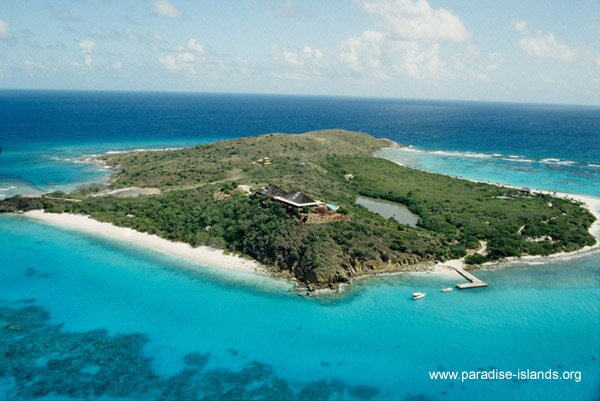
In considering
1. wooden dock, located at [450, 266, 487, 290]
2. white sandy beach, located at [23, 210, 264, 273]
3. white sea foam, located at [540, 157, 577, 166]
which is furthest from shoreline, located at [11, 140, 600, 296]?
white sea foam, located at [540, 157, 577, 166]

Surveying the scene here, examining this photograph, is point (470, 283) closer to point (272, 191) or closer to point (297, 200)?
point (297, 200)

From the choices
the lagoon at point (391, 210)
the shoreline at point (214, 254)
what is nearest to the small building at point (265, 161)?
the lagoon at point (391, 210)

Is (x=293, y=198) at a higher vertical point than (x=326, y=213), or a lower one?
higher

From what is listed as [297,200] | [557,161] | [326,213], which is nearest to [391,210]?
[326,213]

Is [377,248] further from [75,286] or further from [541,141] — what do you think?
[541,141]

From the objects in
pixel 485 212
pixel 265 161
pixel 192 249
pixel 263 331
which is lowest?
pixel 263 331

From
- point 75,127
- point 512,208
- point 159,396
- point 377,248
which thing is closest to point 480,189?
point 512,208

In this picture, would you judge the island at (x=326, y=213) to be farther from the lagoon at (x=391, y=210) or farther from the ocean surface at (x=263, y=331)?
the ocean surface at (x=263, y=331)

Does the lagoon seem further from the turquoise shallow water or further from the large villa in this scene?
the turquoise shallow water

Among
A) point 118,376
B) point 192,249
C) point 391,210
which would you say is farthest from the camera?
point 391,210
